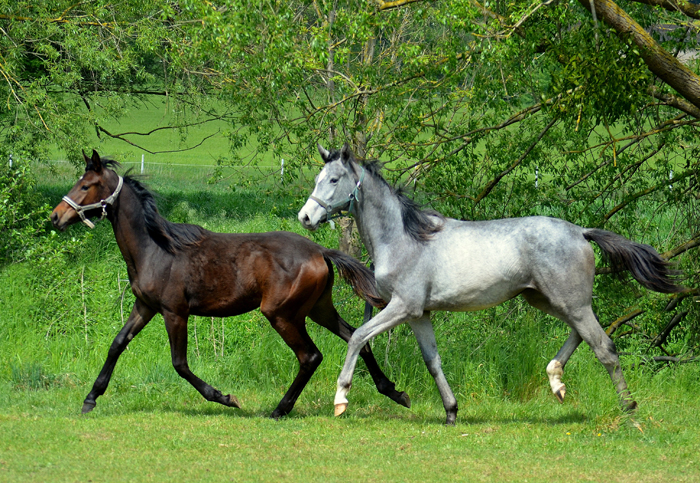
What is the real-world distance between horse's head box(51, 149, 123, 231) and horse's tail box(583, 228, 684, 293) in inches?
168

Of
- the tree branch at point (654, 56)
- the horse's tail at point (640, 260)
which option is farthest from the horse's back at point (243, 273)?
the tree branch at point (654, 56)

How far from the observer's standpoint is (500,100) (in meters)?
8.88

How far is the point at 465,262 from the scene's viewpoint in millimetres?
6742

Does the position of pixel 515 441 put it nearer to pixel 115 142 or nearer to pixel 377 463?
pixel 377 463

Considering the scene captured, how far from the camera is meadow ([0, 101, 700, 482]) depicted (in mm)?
5617

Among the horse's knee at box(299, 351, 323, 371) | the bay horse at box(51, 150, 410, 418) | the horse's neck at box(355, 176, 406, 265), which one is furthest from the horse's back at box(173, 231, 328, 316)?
the horse's neck at box(355, 176, 406, 265)

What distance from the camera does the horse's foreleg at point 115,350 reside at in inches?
291

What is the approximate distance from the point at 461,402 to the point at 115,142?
128 feet

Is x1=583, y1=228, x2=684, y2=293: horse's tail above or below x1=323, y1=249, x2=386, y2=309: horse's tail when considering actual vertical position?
above

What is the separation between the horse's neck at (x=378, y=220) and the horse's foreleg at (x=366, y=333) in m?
0.45

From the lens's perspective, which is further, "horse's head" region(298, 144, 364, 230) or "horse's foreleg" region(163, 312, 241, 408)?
"horse's foreleg" region(163, 312, 241, 408)

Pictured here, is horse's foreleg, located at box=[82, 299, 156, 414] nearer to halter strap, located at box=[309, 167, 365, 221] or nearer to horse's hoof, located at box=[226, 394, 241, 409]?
horse's hoof, located at box=[226, 394, 241, 409]

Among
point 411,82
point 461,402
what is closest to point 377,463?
point 461,402

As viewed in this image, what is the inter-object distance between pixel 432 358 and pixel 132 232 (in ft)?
9.80
